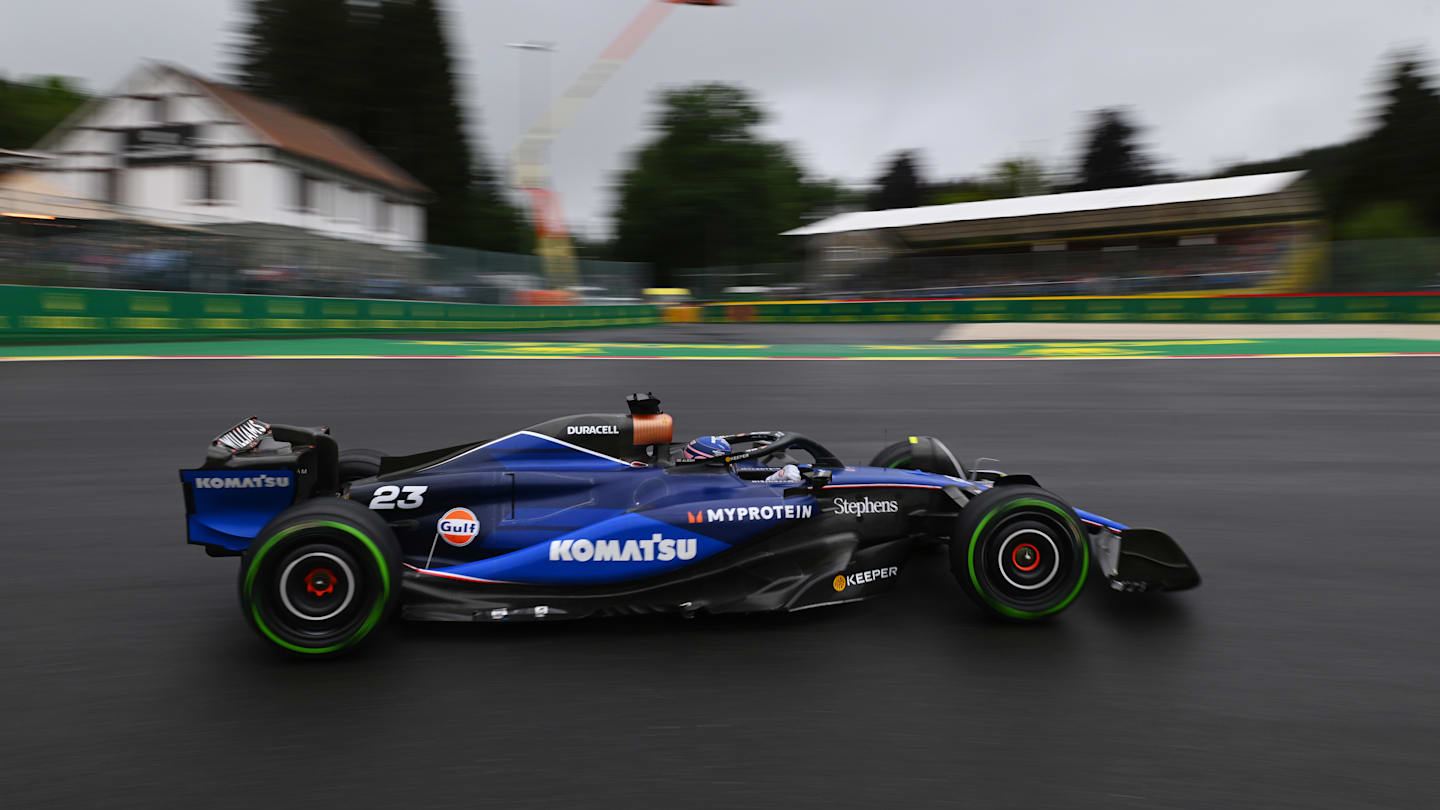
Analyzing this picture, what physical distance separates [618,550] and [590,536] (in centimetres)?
11

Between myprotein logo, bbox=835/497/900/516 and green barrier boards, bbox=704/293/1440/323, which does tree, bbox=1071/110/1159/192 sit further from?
myprotein logo, bbox=835/497/900/516

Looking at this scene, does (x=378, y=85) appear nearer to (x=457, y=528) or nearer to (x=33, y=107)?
(x=33, y=107)

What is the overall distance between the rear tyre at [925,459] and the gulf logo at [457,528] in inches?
69.0

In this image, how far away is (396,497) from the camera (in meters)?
3.56

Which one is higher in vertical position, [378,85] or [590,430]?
[378,85]

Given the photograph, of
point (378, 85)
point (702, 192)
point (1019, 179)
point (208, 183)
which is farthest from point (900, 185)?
point (208, 183)

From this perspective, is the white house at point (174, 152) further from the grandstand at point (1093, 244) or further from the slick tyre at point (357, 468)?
the slick tyre at point (357, 468)

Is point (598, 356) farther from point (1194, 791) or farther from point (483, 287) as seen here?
point (1194, 791)

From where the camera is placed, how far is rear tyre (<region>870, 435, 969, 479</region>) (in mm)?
4457

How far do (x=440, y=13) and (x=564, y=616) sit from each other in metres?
54.1

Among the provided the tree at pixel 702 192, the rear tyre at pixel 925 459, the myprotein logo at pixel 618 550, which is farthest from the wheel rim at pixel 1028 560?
the tree at pixel 702 192

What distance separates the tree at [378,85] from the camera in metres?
48.2

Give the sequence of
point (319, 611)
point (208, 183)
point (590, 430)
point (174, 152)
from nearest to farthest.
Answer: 1. point (319, 611)
2. point (590, 430)
3. point (174, 152)
4. point (208, 183)

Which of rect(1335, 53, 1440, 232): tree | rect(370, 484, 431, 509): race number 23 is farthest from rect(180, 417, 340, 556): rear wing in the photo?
rect(1335, 53, 1440, 232): tree
